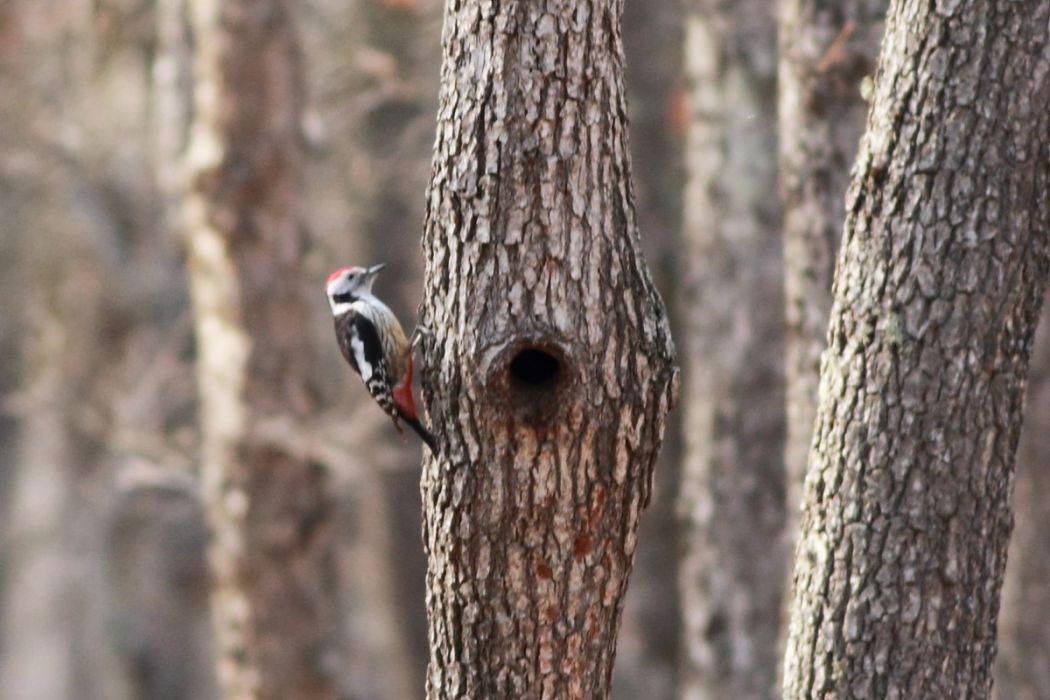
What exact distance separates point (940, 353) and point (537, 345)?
1205 mm

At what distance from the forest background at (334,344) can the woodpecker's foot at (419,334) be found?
1.60 meters

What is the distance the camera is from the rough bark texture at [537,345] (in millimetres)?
4535

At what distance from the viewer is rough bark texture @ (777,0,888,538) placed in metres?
7.30

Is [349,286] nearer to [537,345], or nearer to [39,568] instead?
[537,345]

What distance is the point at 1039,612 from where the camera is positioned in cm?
923

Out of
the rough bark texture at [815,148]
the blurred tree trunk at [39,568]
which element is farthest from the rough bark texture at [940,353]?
the blurred tree trunk at [39,568]

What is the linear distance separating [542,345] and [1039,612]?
225 inches

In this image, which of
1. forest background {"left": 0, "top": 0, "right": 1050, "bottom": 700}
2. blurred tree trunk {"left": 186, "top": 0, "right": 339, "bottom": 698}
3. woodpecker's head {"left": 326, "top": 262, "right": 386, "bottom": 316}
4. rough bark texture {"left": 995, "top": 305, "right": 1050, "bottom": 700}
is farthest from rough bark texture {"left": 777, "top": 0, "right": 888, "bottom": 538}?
blurred tree trunk {"left": 186, "top": 0, "right": 339, "bottom": 698}

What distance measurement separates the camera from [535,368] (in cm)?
468

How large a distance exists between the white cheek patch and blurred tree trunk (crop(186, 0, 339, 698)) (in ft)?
13.5

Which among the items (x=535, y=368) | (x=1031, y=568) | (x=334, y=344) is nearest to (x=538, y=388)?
(x=535, y=368)

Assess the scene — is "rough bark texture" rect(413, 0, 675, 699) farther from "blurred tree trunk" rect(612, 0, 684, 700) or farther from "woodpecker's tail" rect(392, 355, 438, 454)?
"blurred tree trunk" rect(612, 0, 684, 700)

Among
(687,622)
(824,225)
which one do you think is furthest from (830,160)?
(687,622)

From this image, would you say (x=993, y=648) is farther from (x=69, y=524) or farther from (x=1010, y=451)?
(x=69, y=524)
